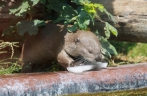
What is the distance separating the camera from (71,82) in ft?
12.0

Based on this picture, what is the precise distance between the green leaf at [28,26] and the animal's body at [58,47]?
0.21 metres

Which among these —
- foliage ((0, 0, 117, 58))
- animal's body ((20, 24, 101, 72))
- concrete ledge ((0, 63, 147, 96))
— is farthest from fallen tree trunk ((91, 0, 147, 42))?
concrete ledge ((0, 63, 147, 96))

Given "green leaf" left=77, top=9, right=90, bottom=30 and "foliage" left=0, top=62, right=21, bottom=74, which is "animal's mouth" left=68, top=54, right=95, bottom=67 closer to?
"green leaf" left=77, top=9, right=90, bottom=30

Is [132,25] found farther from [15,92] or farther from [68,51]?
[15,92]

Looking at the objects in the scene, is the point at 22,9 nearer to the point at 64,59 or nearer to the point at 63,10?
the point at 63,10

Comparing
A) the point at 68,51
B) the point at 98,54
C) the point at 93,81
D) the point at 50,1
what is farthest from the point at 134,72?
the point at 50,1

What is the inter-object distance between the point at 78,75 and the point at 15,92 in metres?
0.68

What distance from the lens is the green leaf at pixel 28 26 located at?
4984 mm

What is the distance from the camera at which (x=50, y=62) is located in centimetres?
543

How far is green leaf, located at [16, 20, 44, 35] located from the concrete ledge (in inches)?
50.6

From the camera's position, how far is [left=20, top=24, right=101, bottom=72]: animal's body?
15.7 feet

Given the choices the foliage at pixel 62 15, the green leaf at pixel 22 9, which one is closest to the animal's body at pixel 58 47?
the foliage at pixel 62 15

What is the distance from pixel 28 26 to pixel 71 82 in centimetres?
159

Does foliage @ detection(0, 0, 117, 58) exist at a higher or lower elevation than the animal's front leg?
higher
